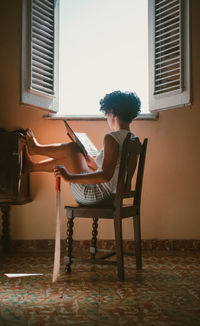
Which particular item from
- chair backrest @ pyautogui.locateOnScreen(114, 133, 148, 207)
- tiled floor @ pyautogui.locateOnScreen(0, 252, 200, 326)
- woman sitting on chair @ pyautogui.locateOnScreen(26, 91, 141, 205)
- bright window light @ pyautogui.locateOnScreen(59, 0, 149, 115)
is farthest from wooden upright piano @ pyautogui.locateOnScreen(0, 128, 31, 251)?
bright window light @ pyautogui.locateOnScreen(59, 0, 149, 115)

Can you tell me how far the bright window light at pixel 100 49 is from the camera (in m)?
3.86

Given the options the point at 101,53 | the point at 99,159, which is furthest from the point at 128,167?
the point at 101,53

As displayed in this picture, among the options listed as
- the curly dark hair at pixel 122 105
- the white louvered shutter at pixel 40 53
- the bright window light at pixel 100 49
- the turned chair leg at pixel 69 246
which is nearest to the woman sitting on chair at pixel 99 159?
the curly dark hair at pixel 122 105

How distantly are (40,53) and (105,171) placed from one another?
5.07 ft

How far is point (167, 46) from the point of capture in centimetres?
346

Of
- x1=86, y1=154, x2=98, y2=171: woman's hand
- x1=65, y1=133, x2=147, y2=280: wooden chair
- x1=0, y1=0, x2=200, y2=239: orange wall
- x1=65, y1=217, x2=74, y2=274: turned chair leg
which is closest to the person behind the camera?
x1=65, y1=133, x2=147, y2=280: wooden chair

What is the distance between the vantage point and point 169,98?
11.0 ft

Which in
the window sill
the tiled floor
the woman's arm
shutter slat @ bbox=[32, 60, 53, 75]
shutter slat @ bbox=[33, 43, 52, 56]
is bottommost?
the tiled floor

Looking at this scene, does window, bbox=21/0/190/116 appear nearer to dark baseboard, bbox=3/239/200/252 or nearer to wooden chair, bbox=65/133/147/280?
wooden chair, bbox=65/133/147/280

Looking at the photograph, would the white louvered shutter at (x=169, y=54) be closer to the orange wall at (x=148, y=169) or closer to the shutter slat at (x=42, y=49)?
the orange wall at (x=148, y=169)

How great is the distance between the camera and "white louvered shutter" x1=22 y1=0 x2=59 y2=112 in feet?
10.6

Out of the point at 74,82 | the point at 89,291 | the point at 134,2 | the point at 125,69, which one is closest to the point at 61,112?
the point at 74,82

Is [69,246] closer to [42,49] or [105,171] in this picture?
[105,171]

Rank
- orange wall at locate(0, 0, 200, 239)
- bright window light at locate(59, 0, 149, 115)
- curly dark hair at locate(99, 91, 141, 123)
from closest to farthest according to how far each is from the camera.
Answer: curly dark hair at locate(99, 91, 141, 123), orange wall at locate(0, 0, 200, 239), bright window light at locate(59, 0, 149, 115)
